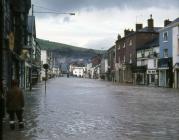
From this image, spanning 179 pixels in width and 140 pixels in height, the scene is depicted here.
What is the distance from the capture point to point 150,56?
74812mm

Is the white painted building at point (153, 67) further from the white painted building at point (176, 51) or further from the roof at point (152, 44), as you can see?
the white painted building at point (176, 51)

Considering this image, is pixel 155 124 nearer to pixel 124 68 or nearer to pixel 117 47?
pixel 124 68

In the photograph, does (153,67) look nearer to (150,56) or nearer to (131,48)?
(150,56)

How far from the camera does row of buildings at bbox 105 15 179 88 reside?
204 ft

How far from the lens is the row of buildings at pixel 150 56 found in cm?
6208

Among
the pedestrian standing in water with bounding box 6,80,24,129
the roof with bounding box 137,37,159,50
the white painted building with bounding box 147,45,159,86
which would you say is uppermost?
the roof with bounding box 137,37,159,50

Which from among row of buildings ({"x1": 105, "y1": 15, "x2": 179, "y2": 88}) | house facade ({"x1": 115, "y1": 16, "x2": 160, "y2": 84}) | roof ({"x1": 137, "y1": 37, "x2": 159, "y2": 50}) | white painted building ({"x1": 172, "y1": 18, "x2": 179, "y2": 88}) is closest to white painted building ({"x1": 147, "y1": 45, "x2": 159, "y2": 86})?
row of buildings ({"x1": 105, "y1": 15, "x2": 179, "y2": 88})

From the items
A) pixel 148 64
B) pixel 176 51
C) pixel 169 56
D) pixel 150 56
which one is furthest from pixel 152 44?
pixel 176 51

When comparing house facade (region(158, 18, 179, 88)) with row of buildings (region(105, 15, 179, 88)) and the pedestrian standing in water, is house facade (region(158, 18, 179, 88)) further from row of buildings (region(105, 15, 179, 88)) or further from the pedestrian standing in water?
the pedestrian standing in water

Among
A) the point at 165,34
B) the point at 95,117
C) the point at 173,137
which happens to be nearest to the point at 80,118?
the point at 95,117

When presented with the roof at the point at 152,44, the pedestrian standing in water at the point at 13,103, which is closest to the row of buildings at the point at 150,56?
the roof at the point at 152,44

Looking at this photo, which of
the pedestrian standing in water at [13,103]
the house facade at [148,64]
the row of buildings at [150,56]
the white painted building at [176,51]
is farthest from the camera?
the house facade at [148,64]

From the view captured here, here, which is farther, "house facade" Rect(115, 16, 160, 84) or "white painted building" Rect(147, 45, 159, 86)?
"house facade" Rect(115, 16, 160, 84)

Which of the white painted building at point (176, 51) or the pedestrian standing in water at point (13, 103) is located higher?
the white painted building at point (176, 51)
